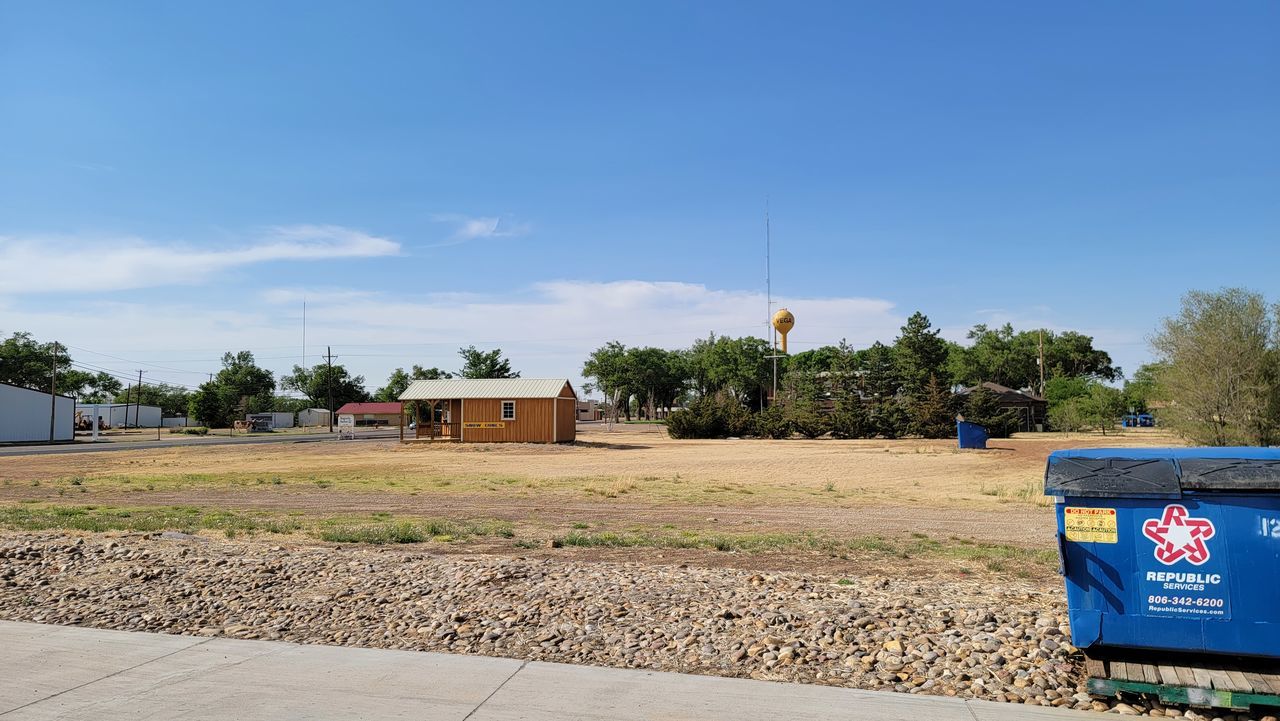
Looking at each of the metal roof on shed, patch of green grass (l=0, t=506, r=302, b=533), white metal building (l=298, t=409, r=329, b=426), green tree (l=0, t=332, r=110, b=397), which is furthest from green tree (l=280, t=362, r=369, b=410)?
patch of green grass (l=0, t=506, r=302, b=533)

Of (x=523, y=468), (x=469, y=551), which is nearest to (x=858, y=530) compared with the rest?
(x=469, y=551)

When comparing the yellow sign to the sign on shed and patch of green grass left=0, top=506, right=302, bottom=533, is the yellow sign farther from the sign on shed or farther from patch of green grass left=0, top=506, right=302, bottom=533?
the sign on shed

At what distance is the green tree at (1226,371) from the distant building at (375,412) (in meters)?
80.0

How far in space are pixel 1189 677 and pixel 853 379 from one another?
58680 mm

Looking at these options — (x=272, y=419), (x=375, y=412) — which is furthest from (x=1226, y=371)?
(x=272, y=419)

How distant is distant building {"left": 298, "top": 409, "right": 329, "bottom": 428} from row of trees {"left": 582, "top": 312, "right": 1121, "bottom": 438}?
38.3 m

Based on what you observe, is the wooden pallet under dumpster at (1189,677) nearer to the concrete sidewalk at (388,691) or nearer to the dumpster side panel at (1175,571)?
the dumpster side panel at (1175,571)

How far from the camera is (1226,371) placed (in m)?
36.7

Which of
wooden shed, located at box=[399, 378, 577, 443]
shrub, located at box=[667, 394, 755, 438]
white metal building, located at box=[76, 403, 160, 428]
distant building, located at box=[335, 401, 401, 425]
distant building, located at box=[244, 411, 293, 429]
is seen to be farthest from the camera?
white metal building, located at box=[76, 403, 160, 428]

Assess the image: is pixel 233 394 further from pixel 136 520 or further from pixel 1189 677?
pixel 1189 677

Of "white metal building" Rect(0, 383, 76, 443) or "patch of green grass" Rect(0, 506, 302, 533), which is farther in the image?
"white metal building" Rect(0, 383, 76, 443)

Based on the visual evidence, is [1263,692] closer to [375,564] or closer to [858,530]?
[375,564]

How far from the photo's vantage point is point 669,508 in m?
17.6

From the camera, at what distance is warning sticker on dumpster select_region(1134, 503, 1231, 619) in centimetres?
516
